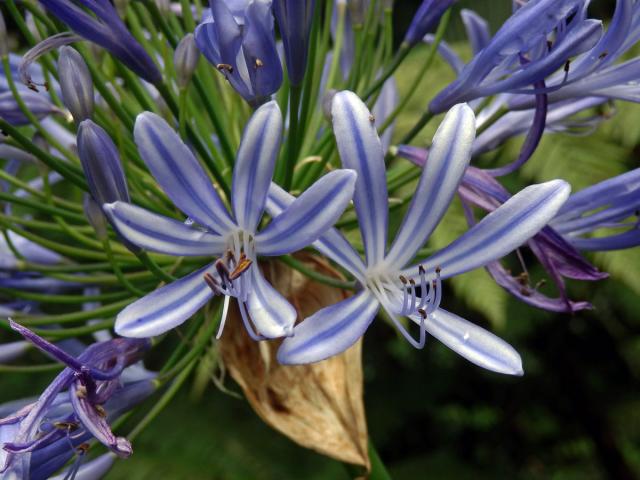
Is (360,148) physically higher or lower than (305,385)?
higher

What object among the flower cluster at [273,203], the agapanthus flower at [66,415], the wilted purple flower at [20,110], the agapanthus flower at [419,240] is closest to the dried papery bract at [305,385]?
the flower cluster at [273,203]

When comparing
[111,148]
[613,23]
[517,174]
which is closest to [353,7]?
[613,23]

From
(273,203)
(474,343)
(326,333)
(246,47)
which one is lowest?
(474,343)

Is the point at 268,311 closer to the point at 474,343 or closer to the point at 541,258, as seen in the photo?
the point at 474,343

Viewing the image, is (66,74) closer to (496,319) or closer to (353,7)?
(353,7)

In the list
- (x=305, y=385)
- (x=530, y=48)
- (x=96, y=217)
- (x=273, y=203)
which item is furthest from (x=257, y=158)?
(x=305, y=385)

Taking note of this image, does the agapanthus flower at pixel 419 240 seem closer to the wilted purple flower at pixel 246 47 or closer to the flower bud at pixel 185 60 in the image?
the wilted purple flower at pixel 246 47
